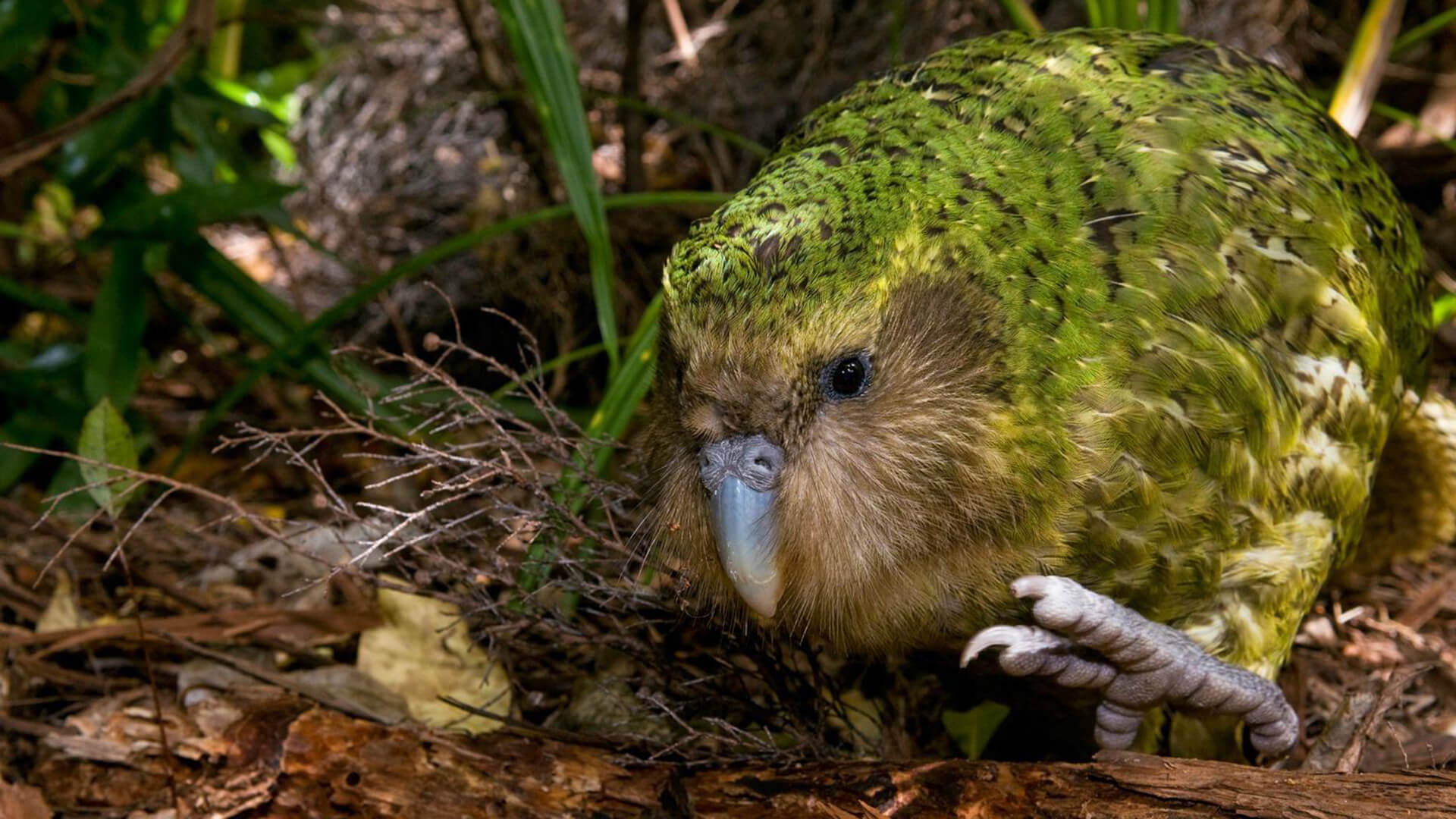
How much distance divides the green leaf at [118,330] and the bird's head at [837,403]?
1688mm

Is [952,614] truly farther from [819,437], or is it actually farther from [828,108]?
[828,108]

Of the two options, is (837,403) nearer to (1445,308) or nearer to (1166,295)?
(1166,295)

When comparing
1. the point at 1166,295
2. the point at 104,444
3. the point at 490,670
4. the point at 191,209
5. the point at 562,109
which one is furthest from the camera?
the point at 191,209

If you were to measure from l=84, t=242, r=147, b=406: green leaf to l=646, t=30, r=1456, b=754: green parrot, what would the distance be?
1.58 meters

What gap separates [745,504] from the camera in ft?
5.48

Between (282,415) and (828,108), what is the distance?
81.8 inches

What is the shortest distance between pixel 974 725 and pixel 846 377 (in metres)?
0.93

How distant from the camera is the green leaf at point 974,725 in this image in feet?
7.41

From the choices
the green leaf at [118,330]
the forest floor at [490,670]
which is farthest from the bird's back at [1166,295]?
the green leaf at [118,330]

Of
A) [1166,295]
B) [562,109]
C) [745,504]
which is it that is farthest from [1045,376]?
[562,109]

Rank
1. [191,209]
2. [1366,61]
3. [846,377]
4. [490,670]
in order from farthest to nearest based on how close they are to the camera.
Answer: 1. [1366,61]
2. [191,209]
3. [490,670]
4. [846,377]

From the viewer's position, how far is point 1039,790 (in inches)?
67.4

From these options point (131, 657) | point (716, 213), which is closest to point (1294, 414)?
point (716, 213)

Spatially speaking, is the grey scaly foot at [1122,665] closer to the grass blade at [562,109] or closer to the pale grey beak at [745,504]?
the pale grey beak at [745,504]
